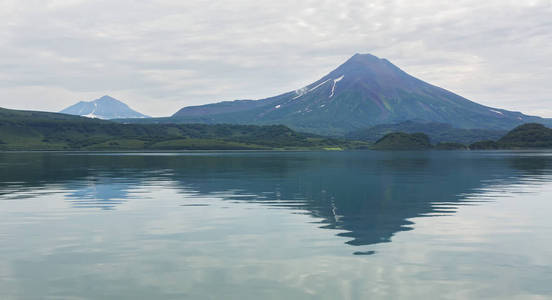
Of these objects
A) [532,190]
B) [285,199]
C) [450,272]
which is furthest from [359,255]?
[532,190]

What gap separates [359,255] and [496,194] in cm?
4202

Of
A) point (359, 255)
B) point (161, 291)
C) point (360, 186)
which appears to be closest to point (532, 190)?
point (360, 186)

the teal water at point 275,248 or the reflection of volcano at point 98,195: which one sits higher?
the reflection of volcano at point 98,195

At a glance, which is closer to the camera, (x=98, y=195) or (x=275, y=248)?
(x=275, y=248)

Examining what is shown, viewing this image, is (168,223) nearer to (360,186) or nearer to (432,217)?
(432,217)

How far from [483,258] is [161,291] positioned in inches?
684

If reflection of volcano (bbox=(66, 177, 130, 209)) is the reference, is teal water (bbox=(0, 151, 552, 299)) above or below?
below

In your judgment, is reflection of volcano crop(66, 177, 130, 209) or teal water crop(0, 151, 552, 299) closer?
teal water crop(0, 151, 552, 299)

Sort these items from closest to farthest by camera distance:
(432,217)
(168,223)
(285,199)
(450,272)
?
(450,272) < (168,223) < (432,217) < (285,199)

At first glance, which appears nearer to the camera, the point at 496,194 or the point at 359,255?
Result: the point at 359,255

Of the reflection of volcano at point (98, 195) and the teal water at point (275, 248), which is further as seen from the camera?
the reflection of volcano at point (98, 195)

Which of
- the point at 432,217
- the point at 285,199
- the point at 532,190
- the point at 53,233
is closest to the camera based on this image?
the point at 53,233

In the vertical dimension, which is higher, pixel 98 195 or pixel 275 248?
pixel 98 195

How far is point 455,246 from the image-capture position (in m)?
28.3
